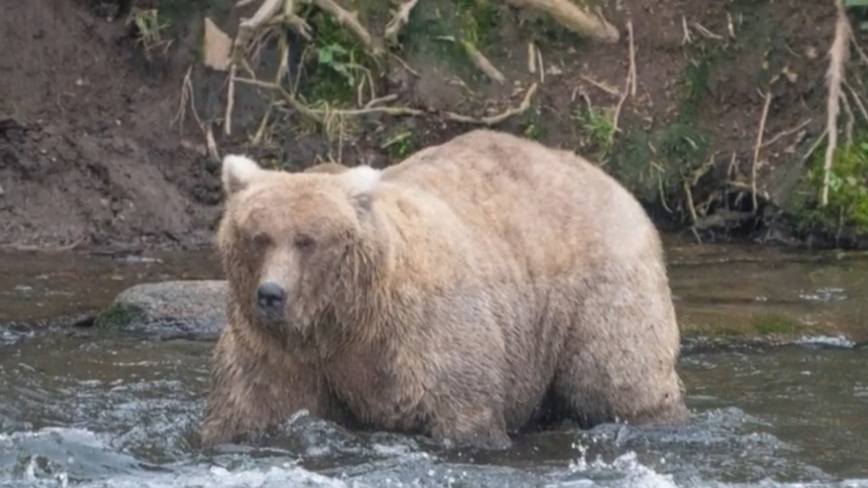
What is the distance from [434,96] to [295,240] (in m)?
6.78

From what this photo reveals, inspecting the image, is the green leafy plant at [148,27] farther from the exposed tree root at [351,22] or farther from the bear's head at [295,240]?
the bear's head at [295,240]

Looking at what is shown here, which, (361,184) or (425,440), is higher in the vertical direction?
(361,184)

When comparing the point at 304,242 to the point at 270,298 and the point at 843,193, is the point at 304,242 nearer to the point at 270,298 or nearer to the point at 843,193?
the point at 270,298

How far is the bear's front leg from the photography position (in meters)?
7.00

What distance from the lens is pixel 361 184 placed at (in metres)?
6.83

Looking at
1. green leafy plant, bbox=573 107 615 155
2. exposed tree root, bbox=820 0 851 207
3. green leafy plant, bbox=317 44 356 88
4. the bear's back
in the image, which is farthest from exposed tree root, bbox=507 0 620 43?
the bear's back

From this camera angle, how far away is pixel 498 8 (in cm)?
1355

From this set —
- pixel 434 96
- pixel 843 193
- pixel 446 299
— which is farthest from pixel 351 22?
pixel 446 299

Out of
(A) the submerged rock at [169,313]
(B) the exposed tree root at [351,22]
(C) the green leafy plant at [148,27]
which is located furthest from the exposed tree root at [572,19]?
(A) the submerged rock at [169,313]

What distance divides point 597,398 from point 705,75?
596cm

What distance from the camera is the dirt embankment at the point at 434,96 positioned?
12961 mm

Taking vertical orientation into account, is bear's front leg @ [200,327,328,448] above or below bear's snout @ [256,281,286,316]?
below

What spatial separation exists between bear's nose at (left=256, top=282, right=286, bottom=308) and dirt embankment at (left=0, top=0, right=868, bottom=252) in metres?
6.38

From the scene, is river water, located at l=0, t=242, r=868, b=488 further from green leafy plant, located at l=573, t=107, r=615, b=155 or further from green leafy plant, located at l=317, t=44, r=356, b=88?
green leafy plant, located at l=317, t=44, r=356, b=88
